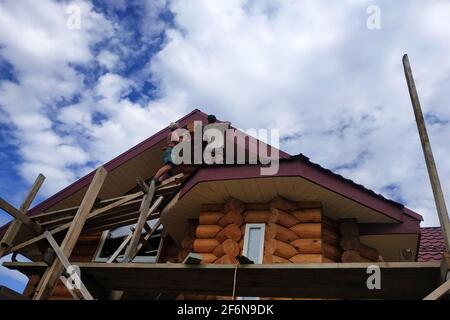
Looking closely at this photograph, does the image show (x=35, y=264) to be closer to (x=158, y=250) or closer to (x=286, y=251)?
(x=158, y=250)

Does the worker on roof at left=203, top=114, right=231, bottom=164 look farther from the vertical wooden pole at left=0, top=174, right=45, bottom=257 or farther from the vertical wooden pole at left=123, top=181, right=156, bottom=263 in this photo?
the vertical wooden pole at left=0, top=174, right=45, bottom=257

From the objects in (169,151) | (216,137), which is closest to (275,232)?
(216,137)

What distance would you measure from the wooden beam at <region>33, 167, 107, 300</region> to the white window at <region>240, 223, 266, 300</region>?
8.86 ft

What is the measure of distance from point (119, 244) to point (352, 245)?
6.02m

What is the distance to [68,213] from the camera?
9.61 meters

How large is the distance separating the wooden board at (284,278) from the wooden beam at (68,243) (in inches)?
19.2

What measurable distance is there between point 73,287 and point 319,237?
12.6ft

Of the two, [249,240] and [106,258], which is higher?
[106,258]

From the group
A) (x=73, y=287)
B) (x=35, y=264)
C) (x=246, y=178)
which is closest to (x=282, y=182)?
(x=246, y=178)

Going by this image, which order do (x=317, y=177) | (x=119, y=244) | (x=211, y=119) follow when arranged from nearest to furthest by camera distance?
(x=317, y=177) → (x=211, y=119) → (x=119, y=244)

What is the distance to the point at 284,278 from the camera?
4.75 metres

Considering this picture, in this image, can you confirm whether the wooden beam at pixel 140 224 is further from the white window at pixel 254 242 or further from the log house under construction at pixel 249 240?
the white window at pixel 254 242

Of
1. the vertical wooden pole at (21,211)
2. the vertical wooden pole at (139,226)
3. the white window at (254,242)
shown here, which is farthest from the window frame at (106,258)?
the white window at (254,242)

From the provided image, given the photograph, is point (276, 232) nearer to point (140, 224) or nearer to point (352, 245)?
point (352, 245)
